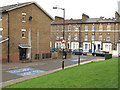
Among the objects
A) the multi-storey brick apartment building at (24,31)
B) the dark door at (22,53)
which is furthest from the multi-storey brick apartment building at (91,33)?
the dark door at (22,53)

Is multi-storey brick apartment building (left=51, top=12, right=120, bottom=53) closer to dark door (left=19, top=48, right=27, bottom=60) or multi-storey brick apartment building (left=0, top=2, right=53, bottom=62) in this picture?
multi-storey brick apartment building (left=0, top=2, right=53, bottom=62)

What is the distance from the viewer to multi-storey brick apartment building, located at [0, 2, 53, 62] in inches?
1068

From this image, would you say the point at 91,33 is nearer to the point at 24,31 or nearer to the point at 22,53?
the point at 24,31

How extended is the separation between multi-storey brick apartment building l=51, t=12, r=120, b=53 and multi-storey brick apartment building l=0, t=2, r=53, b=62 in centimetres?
1949

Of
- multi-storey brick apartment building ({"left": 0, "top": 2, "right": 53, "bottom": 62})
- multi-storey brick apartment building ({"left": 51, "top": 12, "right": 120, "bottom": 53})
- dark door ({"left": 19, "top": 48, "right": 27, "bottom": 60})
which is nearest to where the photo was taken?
multi-storey brick apartment building ({"left": 0, "top": 2, "right": 53, "bottom": 62})

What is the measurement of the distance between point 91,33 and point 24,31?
27.2 meters

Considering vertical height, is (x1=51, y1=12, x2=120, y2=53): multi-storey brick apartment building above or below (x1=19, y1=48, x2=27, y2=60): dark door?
above

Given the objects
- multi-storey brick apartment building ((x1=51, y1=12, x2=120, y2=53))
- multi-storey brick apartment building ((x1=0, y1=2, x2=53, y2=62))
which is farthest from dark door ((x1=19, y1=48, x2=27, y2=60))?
multi-storey brick apartment building ((x1=51, y1=12, x2=120, y2=53))

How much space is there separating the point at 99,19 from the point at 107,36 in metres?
6.35

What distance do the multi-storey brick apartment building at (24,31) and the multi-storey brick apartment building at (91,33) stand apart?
19488 mm

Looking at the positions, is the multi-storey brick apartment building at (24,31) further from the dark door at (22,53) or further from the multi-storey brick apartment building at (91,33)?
the multi-storey brick apartment building at (91,33)

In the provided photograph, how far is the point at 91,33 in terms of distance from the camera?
5097cm

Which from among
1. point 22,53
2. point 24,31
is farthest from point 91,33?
point 22,53

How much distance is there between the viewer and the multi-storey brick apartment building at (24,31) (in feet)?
89.0
